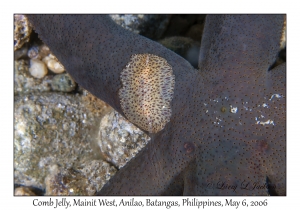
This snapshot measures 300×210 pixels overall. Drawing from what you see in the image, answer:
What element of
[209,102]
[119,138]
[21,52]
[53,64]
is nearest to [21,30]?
[21,52]

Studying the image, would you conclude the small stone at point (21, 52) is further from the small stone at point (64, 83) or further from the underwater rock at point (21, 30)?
the small stone at point (64, 83)

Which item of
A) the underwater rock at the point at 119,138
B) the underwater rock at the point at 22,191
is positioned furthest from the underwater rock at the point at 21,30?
the underwater rock at the point at 22,191

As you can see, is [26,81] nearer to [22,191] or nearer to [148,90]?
[22,191]

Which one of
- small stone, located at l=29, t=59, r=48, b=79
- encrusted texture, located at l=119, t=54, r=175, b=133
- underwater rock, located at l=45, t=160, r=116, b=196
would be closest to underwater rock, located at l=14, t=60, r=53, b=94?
small stone, located at l=29, t=59, r=48, b=79

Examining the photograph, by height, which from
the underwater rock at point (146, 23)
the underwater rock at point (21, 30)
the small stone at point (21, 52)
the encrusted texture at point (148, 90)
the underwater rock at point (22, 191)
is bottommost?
the underwater rock at point (22, 191)

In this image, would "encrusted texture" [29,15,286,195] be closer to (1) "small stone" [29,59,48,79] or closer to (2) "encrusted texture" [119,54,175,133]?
(2) "encrusted texture" [119,54,175,133]
